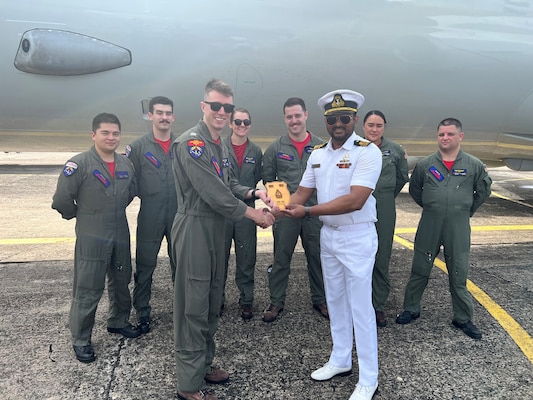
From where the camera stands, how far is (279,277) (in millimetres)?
3533

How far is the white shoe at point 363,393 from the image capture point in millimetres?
2334

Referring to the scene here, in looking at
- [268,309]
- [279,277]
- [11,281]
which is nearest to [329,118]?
[279,277]

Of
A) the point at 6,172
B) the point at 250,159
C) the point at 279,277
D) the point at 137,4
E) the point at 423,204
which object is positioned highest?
the point at 137,4

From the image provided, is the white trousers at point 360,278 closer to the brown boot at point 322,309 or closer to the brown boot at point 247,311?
the brown boot at point 322,309

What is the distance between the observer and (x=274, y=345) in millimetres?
3023

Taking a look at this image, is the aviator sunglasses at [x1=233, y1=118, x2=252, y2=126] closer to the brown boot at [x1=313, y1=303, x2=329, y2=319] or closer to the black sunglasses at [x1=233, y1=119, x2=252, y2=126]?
the black sunglasses at [x1=233, y1=119, x2=252, y2=126]

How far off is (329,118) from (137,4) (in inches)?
84.4

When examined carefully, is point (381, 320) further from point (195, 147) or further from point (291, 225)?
point (195, 147)

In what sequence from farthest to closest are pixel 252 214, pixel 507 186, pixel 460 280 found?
pixel 507 186 < pixel 460 280 < pixel 252 214

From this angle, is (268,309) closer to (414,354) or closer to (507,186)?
(414,354)

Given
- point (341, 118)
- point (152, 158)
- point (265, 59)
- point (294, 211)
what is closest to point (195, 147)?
point (294, 211)

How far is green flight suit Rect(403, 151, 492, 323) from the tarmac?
42 cm

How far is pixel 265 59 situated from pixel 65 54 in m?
1.74

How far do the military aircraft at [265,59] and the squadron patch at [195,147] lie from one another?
1714 millimetres
